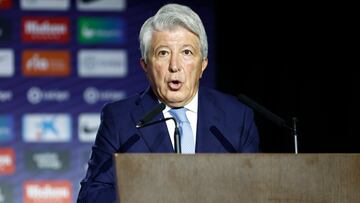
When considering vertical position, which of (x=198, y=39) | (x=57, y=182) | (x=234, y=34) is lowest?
(x=57, y=182)

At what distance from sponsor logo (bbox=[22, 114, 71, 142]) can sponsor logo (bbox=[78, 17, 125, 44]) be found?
0.40 metres

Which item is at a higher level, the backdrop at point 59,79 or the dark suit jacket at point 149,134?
the backdrop at point 59,79

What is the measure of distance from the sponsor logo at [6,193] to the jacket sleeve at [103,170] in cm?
185

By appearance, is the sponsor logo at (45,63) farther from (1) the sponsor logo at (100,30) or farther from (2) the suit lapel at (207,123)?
(2) the suit lapel at (207,123)

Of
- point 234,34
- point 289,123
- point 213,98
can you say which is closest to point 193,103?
point 213,98

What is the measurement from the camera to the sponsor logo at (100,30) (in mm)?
3611

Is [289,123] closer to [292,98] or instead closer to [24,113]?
[292,98]

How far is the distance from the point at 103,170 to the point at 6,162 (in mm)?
2007

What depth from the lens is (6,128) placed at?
141 inches

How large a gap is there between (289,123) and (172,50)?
338mm

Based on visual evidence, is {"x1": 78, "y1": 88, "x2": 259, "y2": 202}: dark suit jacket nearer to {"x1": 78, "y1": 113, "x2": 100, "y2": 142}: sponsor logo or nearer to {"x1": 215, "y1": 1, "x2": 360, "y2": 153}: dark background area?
{"x1": 215, "y1": 1, "x2": 360, "y2": 153}: dark background area

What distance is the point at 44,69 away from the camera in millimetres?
3615

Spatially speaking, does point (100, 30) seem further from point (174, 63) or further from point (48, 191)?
point (174, 63)

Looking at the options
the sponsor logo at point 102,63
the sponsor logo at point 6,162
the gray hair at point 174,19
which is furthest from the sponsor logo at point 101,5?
the gray hair at point 174,19
